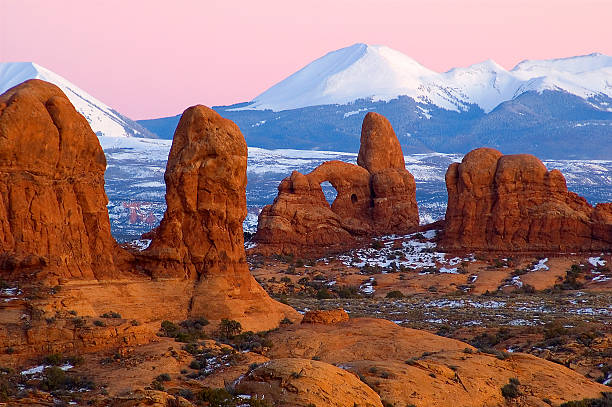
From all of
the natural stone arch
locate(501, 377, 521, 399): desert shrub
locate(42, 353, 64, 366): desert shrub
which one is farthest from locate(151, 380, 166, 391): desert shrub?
the natural stone arch

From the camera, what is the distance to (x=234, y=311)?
108ft

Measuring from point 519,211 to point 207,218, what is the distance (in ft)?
122

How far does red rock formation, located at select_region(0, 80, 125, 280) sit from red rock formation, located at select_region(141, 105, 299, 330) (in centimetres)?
251

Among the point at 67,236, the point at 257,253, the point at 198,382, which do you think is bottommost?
the point at 257,253

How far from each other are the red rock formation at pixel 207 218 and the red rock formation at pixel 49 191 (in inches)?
98.9

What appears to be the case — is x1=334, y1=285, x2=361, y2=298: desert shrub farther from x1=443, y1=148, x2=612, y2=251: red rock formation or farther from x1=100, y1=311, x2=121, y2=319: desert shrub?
x1=100, y1=311, x2=121, y2=319: desert shrub

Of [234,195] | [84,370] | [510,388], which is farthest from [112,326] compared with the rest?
[510,388]

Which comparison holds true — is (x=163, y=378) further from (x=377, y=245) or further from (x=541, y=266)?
(x=377, y=245)

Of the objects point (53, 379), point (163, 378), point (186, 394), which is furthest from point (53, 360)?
point (186, 394)

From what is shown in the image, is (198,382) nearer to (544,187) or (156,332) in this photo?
(156,332)

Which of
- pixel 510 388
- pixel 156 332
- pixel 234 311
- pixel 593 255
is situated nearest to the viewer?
pixel 510 388

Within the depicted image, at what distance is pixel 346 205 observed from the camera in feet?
254

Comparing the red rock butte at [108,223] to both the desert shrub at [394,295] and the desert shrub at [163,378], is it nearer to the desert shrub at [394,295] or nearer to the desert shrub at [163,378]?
the desert shrub at [163,378]

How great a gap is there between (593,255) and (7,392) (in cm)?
5038
